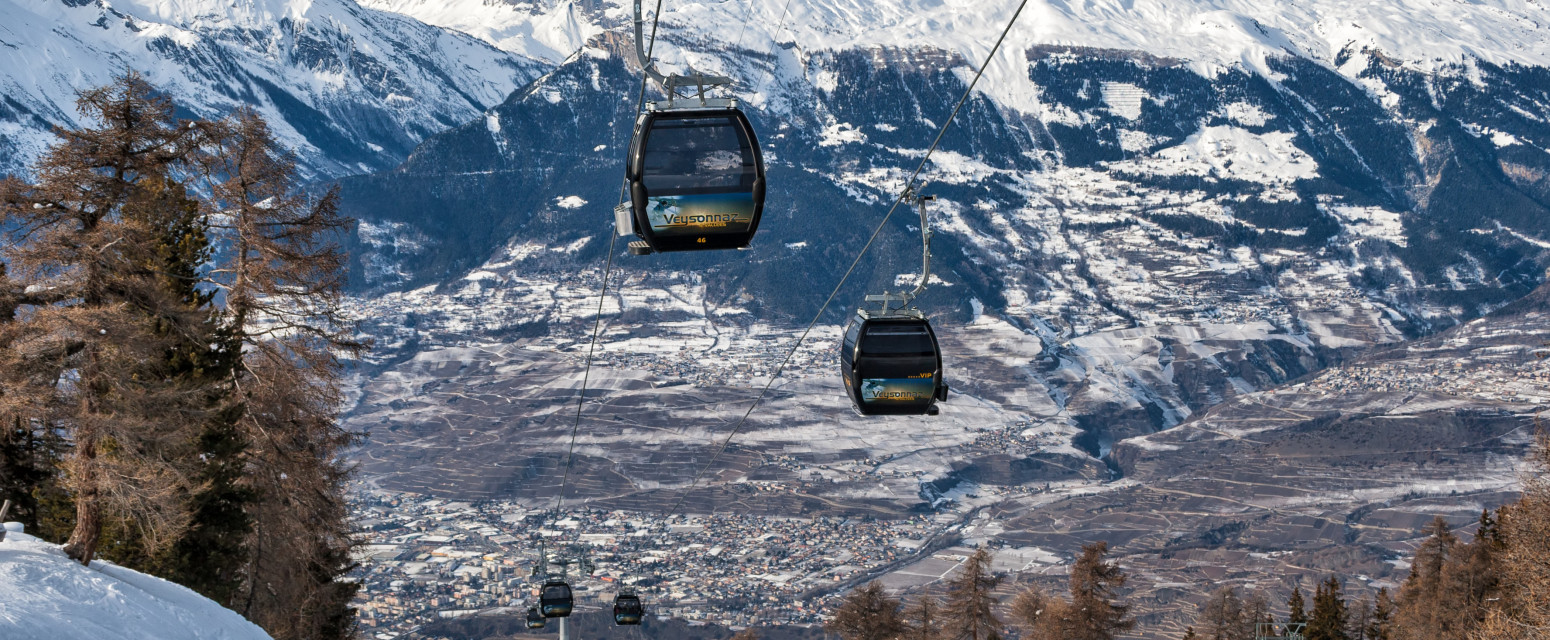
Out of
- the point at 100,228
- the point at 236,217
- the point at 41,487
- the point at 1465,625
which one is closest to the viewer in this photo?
the point at 100,228

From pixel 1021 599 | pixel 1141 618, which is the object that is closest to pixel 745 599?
pixel 1141 618

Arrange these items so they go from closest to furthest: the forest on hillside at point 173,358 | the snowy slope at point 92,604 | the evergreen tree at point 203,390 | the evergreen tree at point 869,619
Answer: the snowy slope at point 92,604, the forest on hillside at point 173,358, the evergreen tree at point 203,390, the evergreen tree at point 869,619

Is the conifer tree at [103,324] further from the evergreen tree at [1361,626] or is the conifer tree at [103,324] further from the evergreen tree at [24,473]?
the evergreen tree at [1361,626]

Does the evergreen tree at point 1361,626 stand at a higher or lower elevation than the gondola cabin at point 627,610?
lower

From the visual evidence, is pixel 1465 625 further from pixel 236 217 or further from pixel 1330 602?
pixel 236 217

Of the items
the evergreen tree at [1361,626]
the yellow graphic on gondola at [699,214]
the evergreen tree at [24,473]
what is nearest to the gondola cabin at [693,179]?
the yellow graphic on gondola at [699,214]

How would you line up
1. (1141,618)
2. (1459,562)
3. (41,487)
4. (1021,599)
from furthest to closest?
(1141,618) → (1021,599) → (1459,562) → (41,487)

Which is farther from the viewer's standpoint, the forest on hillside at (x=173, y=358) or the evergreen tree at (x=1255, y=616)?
the evergreen tree at (x=1255, y=616)
